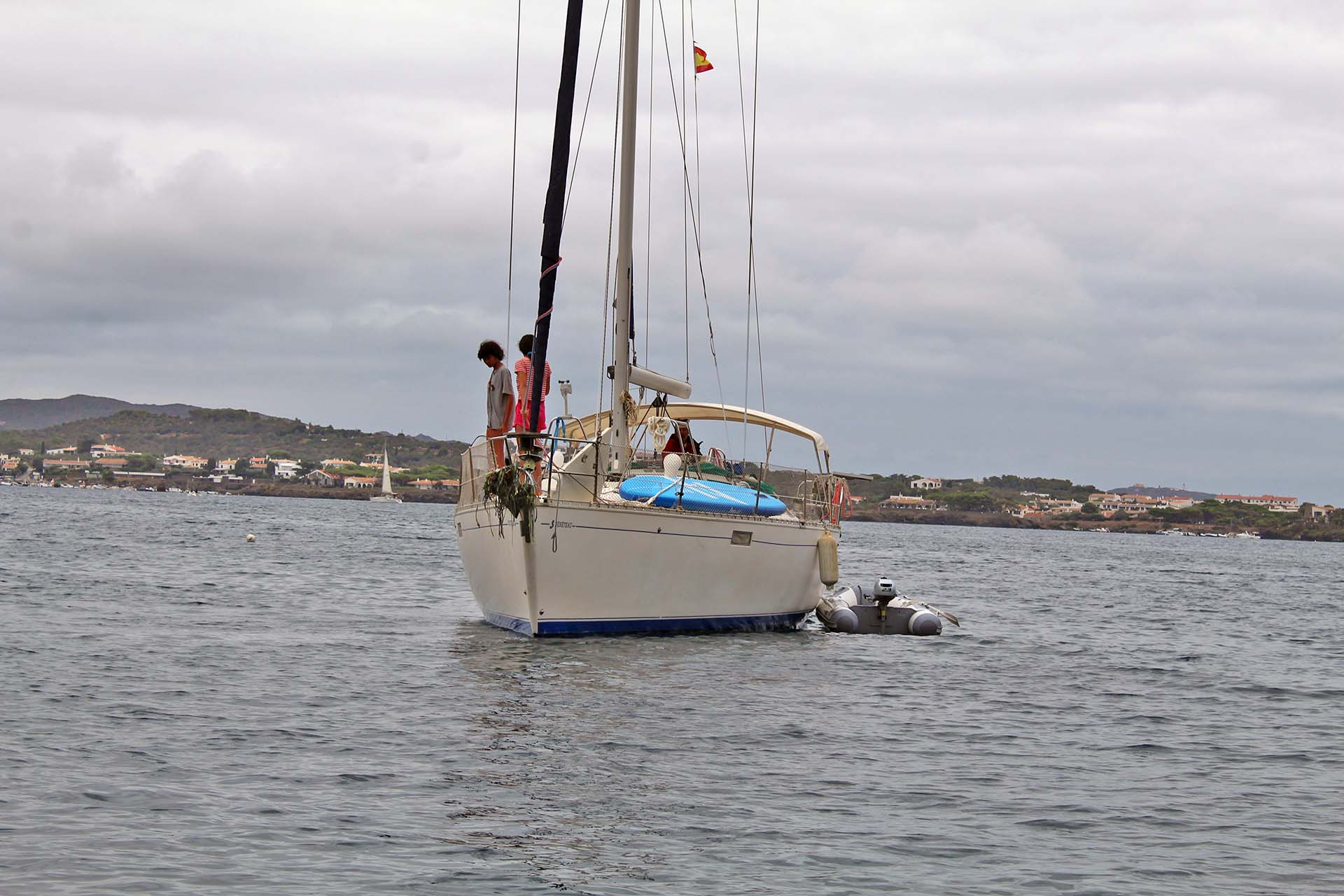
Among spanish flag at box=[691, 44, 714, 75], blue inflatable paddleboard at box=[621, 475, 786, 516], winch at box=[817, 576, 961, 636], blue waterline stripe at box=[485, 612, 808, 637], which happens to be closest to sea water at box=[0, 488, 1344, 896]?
blue waterline stripe at box=[485, 612, 808, 637]

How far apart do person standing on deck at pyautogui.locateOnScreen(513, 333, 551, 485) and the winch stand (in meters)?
7.01

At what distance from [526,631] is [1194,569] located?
68.5 m

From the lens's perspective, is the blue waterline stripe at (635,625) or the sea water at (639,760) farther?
the blue waterline stripe at (635,625)

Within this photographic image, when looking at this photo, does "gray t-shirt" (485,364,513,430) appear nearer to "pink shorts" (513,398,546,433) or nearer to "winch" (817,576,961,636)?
"pink shorts" (513,398,546,433)

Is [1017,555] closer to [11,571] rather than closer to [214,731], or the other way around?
[11,571]

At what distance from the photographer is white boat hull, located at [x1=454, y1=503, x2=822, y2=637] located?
1859 centimetres

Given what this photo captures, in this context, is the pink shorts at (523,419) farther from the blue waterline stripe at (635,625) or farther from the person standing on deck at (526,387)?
the blue waterline stripe at (635,625)

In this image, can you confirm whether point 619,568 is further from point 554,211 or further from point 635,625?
point 554,211

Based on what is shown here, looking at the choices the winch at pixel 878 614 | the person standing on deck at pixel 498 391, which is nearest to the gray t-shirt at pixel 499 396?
the person standing on deck at pixel 498 391

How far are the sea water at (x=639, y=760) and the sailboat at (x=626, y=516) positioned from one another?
571 millimetres

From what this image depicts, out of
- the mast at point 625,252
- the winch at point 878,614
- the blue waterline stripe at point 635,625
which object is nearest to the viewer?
the blue waterline stripe at point 635,625

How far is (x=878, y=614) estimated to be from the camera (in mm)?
26156

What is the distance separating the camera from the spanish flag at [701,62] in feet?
86.5

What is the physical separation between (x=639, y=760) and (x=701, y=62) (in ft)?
57.3
